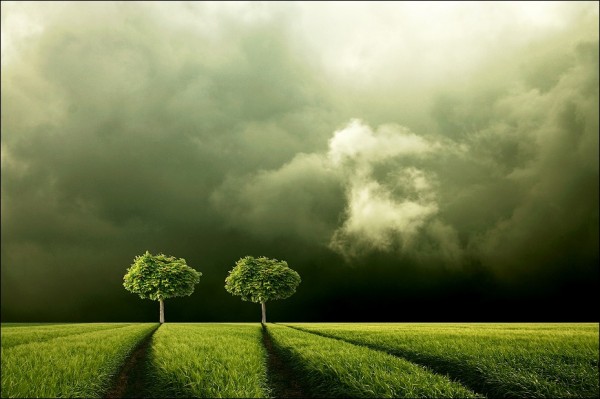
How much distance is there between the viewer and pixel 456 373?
17.3m

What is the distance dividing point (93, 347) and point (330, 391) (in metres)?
14.1

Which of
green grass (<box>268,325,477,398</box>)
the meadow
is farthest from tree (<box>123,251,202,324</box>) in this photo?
green grass (<box>268,325,477,398</box>)

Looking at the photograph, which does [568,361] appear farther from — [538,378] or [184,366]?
[184,366]

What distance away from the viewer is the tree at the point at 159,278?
68.0 metres

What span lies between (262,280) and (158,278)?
18.2 m

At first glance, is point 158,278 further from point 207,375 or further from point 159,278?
point 207,375

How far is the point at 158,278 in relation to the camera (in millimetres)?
68312

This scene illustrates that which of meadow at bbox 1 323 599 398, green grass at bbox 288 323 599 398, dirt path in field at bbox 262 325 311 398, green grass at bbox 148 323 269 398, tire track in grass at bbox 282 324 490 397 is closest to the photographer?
green grass at bbox 148 323 269 398

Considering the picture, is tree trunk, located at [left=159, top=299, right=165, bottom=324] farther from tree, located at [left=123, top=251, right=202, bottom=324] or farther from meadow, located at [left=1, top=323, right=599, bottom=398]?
meadow, located at [left=1, top=323, right=599, bottom=398]

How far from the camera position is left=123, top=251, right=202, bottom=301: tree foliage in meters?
68.0

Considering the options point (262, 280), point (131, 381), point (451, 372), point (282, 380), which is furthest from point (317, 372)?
point (262, 280)

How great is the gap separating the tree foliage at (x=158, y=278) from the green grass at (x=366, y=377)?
178 feet

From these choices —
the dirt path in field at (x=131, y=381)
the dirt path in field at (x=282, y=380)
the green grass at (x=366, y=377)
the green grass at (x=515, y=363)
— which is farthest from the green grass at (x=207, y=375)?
the green grass at (x=515, y=363)

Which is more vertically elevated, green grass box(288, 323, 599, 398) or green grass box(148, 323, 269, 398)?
green grass box(148, 323, 269, 398)
